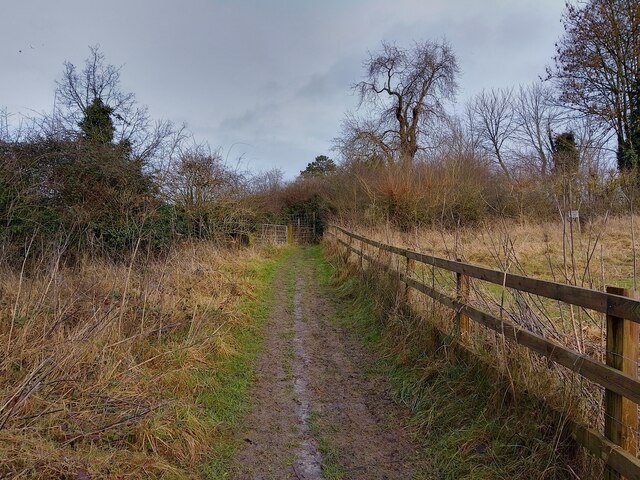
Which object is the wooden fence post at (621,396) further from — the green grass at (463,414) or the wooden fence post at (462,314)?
the wooden fence post at (462,314)

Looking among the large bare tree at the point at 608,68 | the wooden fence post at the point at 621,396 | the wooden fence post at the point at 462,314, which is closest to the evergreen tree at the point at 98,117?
the wooden fence post at the point at 462,314

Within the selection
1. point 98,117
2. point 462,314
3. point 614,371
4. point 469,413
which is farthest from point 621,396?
point 98,117

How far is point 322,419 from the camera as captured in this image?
3.76m

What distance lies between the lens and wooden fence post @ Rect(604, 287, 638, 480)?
216 cm

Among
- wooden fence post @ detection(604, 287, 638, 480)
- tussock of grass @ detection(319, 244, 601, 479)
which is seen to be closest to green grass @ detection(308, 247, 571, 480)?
tussock of grass @ detection(319, 244, 601, 479)

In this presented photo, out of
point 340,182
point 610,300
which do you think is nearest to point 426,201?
point 340,182

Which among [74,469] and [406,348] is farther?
[406,348]

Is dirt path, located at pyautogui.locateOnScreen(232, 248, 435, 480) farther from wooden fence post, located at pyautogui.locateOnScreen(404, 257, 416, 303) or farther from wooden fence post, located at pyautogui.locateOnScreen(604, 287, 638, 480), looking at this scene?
wooden fence post, located at pyautogui.locateOnScreen(604, 287, 638, 480)

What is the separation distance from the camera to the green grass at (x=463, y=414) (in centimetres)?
270

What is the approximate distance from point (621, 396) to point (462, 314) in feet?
6.78

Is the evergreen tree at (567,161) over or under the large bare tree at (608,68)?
under

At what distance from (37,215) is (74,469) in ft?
27.7

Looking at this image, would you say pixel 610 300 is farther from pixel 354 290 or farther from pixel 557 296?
pixel 354 290

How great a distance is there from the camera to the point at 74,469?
2.48 m
